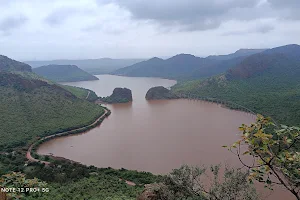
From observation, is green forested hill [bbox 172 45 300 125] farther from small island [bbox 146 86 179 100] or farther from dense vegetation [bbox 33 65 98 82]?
dense vegetation [bbox 33 65 98 82]

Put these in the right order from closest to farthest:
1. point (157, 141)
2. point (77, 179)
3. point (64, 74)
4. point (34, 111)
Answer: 1. point (77, 179)
2. point (157, 141)
3. point (34, 111)
4. point (64, 74)

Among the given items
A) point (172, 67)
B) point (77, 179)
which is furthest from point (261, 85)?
point (172, 67)

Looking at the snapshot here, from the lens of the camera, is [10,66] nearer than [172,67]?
Yes

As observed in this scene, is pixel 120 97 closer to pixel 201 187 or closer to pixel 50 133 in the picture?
pixel 50 133

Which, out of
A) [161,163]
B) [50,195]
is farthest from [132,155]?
[50,195]

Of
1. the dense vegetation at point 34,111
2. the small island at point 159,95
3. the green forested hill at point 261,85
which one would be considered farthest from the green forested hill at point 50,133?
the green forested hill at point 261,85

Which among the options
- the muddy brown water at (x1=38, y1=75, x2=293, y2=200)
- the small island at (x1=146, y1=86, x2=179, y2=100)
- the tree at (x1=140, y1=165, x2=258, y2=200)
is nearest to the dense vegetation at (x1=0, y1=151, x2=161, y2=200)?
the muddy brown water at (x1=38, y1=75, x2=293, y2=200)
